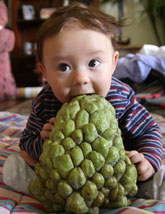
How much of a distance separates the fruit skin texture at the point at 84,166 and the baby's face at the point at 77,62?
0.07 meters

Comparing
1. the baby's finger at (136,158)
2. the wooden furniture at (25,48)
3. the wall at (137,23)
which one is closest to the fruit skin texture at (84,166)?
the baby's finger at (136,158)

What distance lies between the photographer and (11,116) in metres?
1.38

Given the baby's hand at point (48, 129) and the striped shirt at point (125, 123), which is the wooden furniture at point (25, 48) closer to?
the striped shirt at point (125, 123)

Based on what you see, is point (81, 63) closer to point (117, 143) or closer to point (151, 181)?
point (117, 143)

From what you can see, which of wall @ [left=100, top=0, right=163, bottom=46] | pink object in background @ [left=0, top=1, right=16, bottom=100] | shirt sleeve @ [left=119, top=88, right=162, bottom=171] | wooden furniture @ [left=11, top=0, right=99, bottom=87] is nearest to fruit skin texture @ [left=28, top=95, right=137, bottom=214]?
shirt sleeve @ [left=119, top=88, right=162, bottom=171]

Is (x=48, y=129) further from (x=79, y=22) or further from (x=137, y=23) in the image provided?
(x=137, y=23)

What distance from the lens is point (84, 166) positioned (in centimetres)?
42

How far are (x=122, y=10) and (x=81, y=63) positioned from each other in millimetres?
3302

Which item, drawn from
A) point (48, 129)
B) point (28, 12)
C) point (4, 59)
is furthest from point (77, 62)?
point (28, 12)

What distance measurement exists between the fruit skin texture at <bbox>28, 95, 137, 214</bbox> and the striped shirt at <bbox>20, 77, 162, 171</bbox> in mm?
141

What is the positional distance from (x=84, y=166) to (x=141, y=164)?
6.0 inches

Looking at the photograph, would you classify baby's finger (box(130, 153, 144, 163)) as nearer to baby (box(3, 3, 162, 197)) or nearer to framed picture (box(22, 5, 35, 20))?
baby (box(3, 3, 162, 197))

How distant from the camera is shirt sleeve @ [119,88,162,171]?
1.93ft

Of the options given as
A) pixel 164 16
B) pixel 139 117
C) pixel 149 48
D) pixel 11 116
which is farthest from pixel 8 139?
pixel 164 16
